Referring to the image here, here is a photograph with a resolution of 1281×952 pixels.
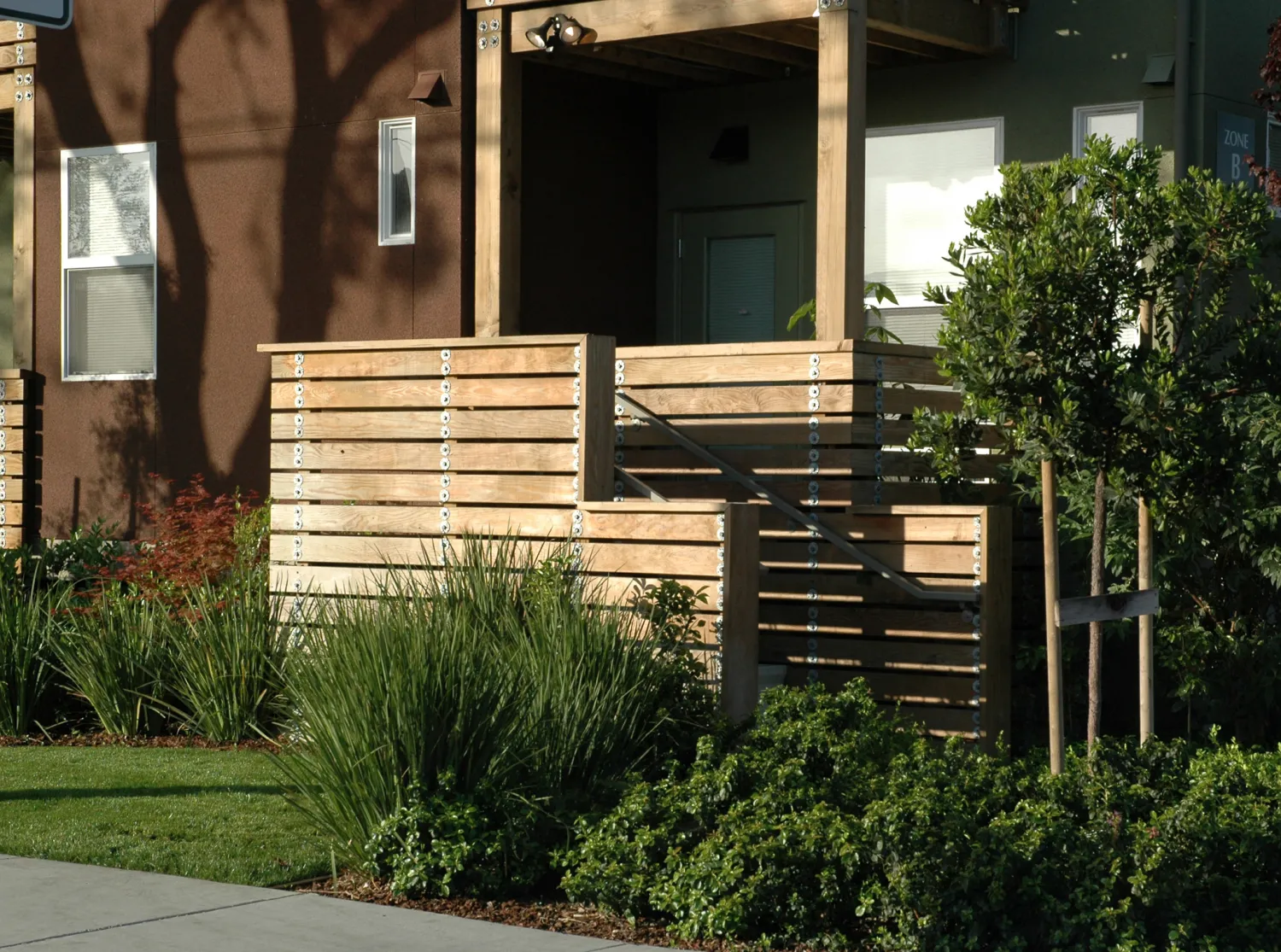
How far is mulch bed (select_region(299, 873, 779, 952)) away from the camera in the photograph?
6.53m

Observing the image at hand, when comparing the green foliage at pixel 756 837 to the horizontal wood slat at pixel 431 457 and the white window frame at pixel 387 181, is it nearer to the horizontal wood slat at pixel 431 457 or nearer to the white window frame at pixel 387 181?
the horizontal wood slat at pixel 431 457

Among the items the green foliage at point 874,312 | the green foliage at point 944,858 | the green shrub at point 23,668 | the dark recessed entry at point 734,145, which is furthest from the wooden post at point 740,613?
the dark recessed entry at point 734,145

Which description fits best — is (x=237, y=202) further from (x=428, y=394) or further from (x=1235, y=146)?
(x=1235, y=146)

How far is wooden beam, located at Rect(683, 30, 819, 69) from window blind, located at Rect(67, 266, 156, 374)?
5.22m

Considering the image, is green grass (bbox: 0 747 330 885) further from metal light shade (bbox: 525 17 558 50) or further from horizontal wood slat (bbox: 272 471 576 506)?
metal light shade (bbox: 525 17 558 50)

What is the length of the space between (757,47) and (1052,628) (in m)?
6.98

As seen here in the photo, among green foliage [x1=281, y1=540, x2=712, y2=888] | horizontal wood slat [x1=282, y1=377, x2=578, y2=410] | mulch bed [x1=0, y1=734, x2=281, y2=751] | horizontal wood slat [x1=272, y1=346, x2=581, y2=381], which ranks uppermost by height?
horizontal wood slat [x1=272, y1=346, x2=581, y2=381]

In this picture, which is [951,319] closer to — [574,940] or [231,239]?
[574,940]

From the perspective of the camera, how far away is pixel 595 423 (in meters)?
10.1

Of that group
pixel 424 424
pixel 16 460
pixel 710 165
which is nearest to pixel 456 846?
pixel 424 424

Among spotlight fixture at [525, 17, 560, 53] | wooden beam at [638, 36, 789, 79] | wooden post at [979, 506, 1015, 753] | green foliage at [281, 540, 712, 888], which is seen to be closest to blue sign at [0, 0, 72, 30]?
green foliage at [281, 540, 712, 888]

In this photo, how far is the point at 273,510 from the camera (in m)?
11.4

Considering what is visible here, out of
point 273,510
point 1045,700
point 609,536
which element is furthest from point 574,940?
point 273,510

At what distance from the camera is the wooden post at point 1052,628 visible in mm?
7453
